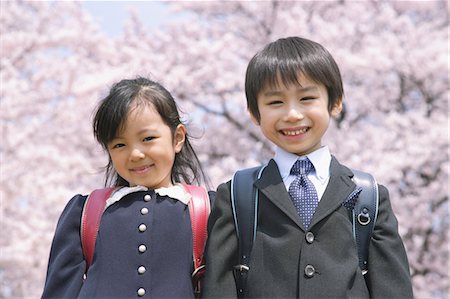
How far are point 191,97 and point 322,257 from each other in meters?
5.97

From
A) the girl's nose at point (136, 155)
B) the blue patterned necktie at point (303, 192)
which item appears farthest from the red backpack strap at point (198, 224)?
the blue patterned necktie at point (303, 192)

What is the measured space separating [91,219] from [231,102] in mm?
5174

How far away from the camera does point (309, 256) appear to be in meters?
2.16

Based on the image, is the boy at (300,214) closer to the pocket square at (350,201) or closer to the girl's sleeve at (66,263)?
the pocket square at (350,201)

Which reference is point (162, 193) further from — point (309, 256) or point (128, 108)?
point (309, 256)

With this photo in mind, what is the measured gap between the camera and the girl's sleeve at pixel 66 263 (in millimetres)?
2396

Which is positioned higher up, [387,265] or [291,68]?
[291,68]

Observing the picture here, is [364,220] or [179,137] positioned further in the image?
[179,137]

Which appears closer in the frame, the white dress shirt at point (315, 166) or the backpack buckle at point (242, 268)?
the backpack buckle at point (242, 268)

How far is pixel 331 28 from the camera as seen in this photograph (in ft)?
24.2

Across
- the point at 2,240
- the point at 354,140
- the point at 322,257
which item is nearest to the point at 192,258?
the point at 322,257

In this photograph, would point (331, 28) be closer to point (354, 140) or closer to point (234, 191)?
point (354, 140)

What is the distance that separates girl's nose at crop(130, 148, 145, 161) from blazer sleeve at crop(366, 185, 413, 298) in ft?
2.82

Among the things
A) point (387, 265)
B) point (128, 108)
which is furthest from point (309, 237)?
point (128, 108)
